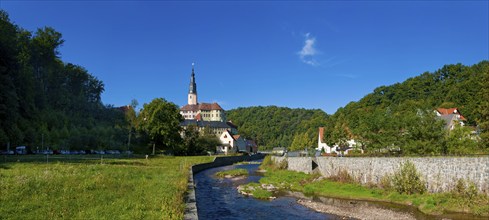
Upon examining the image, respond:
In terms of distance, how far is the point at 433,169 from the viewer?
25.0 meters

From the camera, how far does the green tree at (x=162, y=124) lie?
80.3 m

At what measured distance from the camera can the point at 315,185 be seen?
34.3m

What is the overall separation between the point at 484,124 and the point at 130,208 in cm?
4357

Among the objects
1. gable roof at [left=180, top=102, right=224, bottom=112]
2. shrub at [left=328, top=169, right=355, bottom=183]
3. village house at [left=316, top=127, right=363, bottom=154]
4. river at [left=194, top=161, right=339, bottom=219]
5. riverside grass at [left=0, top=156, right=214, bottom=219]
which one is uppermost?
gable roof at [left=180, top=102, right=224, bottom=112]

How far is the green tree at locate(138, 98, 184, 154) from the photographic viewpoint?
263 ft

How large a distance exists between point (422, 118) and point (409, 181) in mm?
13932

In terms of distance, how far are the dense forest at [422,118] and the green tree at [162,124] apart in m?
36.7

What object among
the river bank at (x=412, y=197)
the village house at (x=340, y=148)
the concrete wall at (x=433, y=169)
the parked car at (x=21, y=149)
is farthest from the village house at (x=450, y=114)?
the parked car at (x=21, y=149)

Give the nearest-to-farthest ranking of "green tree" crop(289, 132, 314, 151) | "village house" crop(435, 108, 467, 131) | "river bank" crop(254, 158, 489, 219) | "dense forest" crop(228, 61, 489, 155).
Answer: "river bank" crop(254, 158, 489, 219), "dense forest" crop(228, 61, 489, 155), "village house" crop(435, 108, 467, 131), "green tree" crop(289, 132, 314, 151)

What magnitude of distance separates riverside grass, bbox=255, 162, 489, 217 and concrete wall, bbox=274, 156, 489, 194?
809mm

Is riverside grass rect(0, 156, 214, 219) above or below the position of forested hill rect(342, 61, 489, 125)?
below

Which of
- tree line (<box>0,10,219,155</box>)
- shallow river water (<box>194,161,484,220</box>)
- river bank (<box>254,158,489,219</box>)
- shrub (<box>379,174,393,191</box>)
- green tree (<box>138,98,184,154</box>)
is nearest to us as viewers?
river bank (<box>254,158,489,219</box>)

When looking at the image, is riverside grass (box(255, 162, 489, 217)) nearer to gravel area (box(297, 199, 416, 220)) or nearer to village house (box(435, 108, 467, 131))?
gravel area (box(297, 199, 416, 220))

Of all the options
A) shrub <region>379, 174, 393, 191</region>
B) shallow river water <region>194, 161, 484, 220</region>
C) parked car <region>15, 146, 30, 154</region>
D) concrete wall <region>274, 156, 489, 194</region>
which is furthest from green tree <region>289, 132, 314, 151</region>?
shallow river water <region>194, 161, 484, 220</region>
